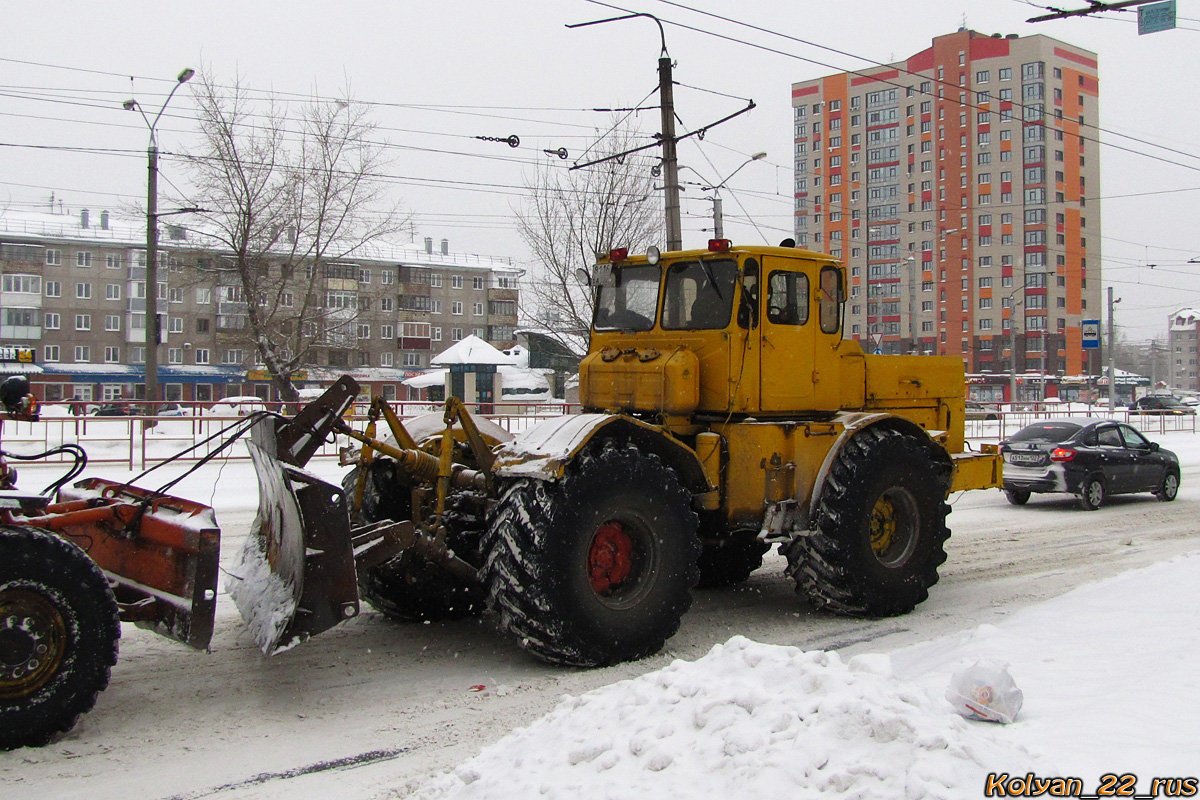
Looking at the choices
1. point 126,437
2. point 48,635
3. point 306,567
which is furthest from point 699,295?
point 126,437

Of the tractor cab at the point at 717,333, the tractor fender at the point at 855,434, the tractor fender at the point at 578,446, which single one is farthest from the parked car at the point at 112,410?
the tractor fender at the point at 855,434

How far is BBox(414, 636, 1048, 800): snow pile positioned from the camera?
3.52m

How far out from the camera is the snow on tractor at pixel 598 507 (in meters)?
5.05

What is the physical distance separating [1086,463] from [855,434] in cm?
902

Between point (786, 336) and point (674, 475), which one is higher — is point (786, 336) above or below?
above

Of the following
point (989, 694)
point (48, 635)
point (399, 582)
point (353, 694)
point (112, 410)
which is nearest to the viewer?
point (989, 694)

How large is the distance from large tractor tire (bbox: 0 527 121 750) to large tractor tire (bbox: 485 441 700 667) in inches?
83.8

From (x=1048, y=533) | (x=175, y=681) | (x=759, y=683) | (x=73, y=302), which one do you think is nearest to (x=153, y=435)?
(x=175, y=681)

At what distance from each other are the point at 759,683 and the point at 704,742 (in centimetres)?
49

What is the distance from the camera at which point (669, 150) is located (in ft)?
54.4

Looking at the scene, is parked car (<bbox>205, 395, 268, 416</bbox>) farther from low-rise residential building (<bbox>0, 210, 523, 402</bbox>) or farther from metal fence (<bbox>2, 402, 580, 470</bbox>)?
low-rise residential building (<bbox>0, 210, 523, 402</bbox>)

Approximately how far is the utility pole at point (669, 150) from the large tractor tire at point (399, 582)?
1010 cm

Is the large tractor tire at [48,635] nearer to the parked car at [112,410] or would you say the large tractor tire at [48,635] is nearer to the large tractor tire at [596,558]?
the large tractor tire at [596,558]

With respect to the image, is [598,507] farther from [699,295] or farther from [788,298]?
[788,298]
